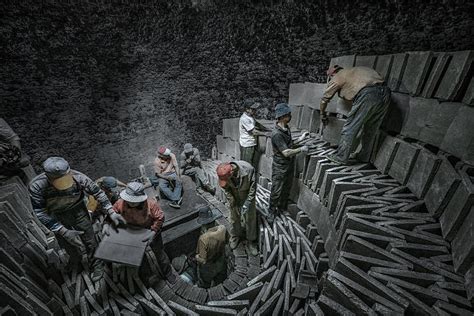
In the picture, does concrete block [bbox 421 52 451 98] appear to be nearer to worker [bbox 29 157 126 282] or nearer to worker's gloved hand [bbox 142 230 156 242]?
worker's gloved hand [bbox 142 230 156 242]

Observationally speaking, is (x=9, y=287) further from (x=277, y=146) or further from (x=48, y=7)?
(x=48, y=7)

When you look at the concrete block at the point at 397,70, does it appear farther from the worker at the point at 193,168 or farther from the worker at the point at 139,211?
the worker at the point at 193,168

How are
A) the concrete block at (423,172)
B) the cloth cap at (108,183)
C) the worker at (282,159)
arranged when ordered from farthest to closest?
the cloth cap at (108,183)
the worker at (282,159)
the concrete block at (423,172)

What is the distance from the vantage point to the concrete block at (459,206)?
2098 millimetres

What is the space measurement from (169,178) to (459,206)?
494cm

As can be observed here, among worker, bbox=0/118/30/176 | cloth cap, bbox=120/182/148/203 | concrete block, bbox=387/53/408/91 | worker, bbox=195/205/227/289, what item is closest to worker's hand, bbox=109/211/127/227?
cloth cap, bbox=120/182/148/203

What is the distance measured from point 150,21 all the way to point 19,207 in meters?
5.24

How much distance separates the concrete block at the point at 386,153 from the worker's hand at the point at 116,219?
3.95 m

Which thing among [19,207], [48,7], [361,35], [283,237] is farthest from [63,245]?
[361,35]

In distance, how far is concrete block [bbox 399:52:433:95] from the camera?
2.94 m

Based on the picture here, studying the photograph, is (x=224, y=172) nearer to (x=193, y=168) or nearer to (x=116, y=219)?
(x=116, y=219)

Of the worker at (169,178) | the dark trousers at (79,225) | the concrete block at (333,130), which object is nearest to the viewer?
the dark trousers at (79,225)

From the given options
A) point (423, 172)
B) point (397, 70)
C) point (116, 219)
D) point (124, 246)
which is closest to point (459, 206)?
point (423, 172)

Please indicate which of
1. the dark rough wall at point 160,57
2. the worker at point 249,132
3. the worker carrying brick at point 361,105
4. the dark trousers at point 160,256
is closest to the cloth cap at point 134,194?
the dark trousers at point 160,256
